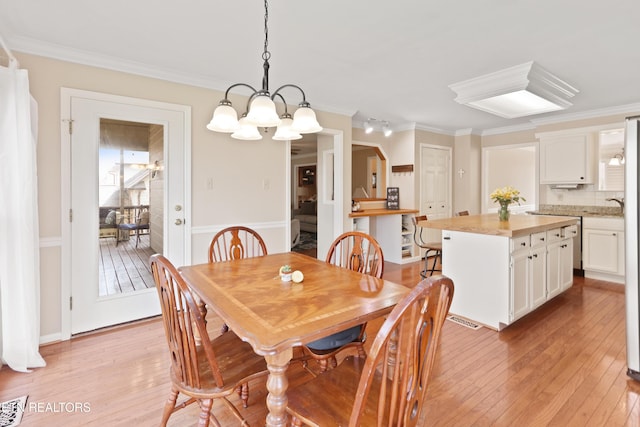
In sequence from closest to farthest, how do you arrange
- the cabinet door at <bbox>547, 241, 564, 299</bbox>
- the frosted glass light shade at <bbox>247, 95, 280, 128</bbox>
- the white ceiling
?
the frosted glass light shade at <bbox>247, 95, 280, 128</bbox> → the white ceiling → the cabinet door at <bbox>547, 241, 564, 299</bbox>

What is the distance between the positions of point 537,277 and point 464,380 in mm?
1614

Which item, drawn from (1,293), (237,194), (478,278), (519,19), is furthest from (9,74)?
(478,278)

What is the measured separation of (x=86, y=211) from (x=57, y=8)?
151 cm

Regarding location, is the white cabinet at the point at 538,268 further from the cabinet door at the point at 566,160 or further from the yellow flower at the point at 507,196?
the cabinet door at the point at 566,160

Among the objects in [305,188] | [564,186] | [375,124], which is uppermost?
[375,124]

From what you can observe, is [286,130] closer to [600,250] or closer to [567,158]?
[600,250]

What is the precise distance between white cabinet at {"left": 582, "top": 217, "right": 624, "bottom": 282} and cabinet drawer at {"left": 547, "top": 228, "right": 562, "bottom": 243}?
4.50 feet

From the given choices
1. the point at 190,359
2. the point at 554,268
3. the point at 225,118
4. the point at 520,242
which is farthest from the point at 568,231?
the point at 190,359

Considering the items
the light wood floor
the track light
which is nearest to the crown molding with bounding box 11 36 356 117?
the light wood floor

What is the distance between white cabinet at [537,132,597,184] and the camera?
4695 millimetres

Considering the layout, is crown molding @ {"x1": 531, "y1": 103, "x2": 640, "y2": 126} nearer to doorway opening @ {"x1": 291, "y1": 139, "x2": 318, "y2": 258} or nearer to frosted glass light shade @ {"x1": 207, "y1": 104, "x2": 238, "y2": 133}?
doorway opening @ {"x1": 291, "y1": 139, "x2": 318, "y2": 258}

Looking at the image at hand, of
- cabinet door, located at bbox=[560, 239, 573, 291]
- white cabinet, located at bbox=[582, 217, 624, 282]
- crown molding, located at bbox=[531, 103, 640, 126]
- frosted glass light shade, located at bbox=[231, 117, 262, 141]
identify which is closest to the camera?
frosted glass light shade, located at bbox=[231, 117, 262, 141]

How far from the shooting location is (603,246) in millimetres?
→ 4332

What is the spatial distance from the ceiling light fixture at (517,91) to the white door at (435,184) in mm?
1961
